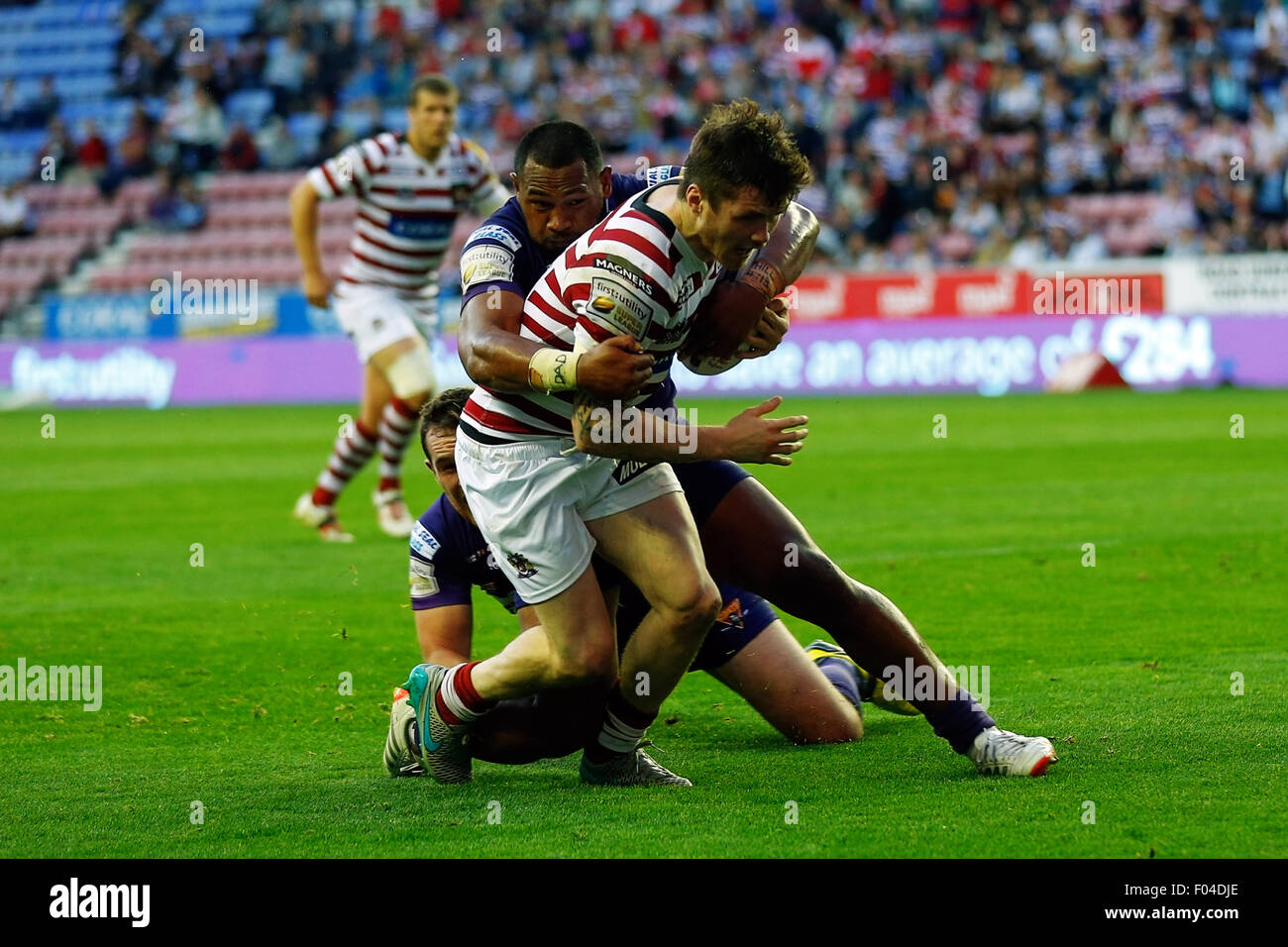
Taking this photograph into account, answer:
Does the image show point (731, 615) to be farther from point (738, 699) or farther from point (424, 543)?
point (424, 543)

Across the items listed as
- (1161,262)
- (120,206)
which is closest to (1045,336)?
(1161,262)

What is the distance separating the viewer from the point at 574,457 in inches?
199

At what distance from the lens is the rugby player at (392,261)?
37.7 ft

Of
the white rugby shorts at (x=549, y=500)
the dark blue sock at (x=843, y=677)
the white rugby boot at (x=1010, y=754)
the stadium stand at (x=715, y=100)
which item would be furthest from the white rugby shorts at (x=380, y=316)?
the stadium stand at (x=715, y=100)

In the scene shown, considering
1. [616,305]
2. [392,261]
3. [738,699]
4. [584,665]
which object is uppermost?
[392,261]

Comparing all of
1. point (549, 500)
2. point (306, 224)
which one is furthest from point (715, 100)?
point (549, 500)

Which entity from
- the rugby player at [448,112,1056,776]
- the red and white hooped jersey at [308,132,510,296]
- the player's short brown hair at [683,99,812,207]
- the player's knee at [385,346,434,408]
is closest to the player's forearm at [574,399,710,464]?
the rugby player at [448,112,1056,776]

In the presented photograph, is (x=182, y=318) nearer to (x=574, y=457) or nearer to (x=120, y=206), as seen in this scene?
(x=120, y=206)

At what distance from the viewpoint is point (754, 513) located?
17.8 feet

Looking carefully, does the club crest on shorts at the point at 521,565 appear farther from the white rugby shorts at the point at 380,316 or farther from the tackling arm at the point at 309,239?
the tackling arm at the point at 309,239

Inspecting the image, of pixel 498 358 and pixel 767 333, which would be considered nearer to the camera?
pixel 498 358

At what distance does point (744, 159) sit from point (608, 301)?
0.52 m

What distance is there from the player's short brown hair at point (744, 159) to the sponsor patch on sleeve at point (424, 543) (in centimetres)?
170
